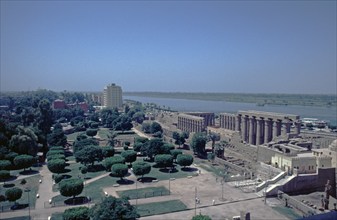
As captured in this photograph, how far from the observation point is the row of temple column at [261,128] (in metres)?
69.6

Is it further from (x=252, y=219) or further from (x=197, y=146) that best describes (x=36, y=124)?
(x=252, y=219)

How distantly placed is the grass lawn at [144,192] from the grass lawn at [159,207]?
10.8ft

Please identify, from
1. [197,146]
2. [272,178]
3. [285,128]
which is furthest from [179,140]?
[272,178]

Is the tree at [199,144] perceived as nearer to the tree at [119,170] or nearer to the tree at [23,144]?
the tree at [119,170]

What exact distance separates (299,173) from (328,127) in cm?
7970

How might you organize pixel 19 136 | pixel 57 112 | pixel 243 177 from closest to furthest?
pixel 243 177 → pixel 19 136 → pixel 57 112

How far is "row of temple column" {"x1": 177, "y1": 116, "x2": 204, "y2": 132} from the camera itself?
95731mm

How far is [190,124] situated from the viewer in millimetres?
101000

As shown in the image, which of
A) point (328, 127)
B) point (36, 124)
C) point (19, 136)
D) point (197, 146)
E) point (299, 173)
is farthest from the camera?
point (328, 127)

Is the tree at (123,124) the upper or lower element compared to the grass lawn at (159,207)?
upper

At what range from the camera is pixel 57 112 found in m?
129

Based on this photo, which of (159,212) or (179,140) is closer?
(159,212)

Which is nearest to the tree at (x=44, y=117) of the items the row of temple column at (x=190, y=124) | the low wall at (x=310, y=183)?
the row of temple column at (x=190, y=124)

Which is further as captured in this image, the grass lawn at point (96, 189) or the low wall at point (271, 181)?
the low wall at point (271, 181)
